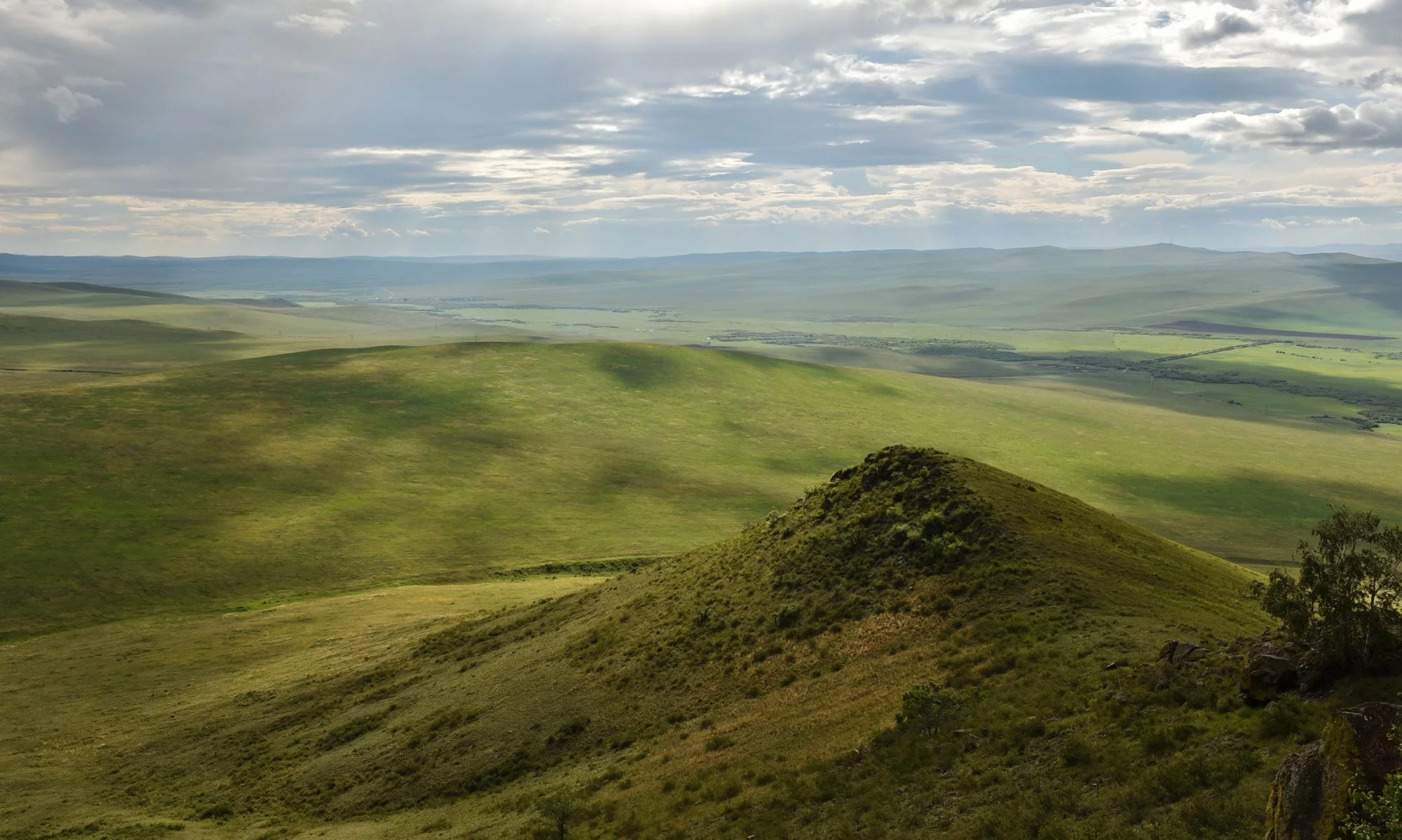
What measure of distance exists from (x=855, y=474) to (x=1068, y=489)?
103 meters

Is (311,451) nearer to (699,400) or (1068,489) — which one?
(699,400)

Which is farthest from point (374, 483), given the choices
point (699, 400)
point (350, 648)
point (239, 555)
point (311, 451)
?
point (699, 400)

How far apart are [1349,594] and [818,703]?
54.9ft

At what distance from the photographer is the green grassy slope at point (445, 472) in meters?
91.9

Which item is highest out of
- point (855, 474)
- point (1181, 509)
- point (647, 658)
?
point (855, 474)

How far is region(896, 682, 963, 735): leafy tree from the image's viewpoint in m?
28.4

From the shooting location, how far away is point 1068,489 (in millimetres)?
141500

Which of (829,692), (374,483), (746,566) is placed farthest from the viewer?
(374,483)

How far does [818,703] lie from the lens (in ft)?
110

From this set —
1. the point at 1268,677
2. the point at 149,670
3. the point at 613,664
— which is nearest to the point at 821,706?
the point at 613,664

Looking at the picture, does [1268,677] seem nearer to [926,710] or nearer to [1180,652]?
[1180,652]

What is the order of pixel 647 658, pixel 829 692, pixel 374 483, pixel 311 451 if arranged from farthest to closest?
1. pixel 311 451
2. pixel 374 483
3. pixel 647 658
4. pixel 829 692

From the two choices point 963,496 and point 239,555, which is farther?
point 239,555

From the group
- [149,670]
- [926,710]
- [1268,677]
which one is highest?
[1268,677]
